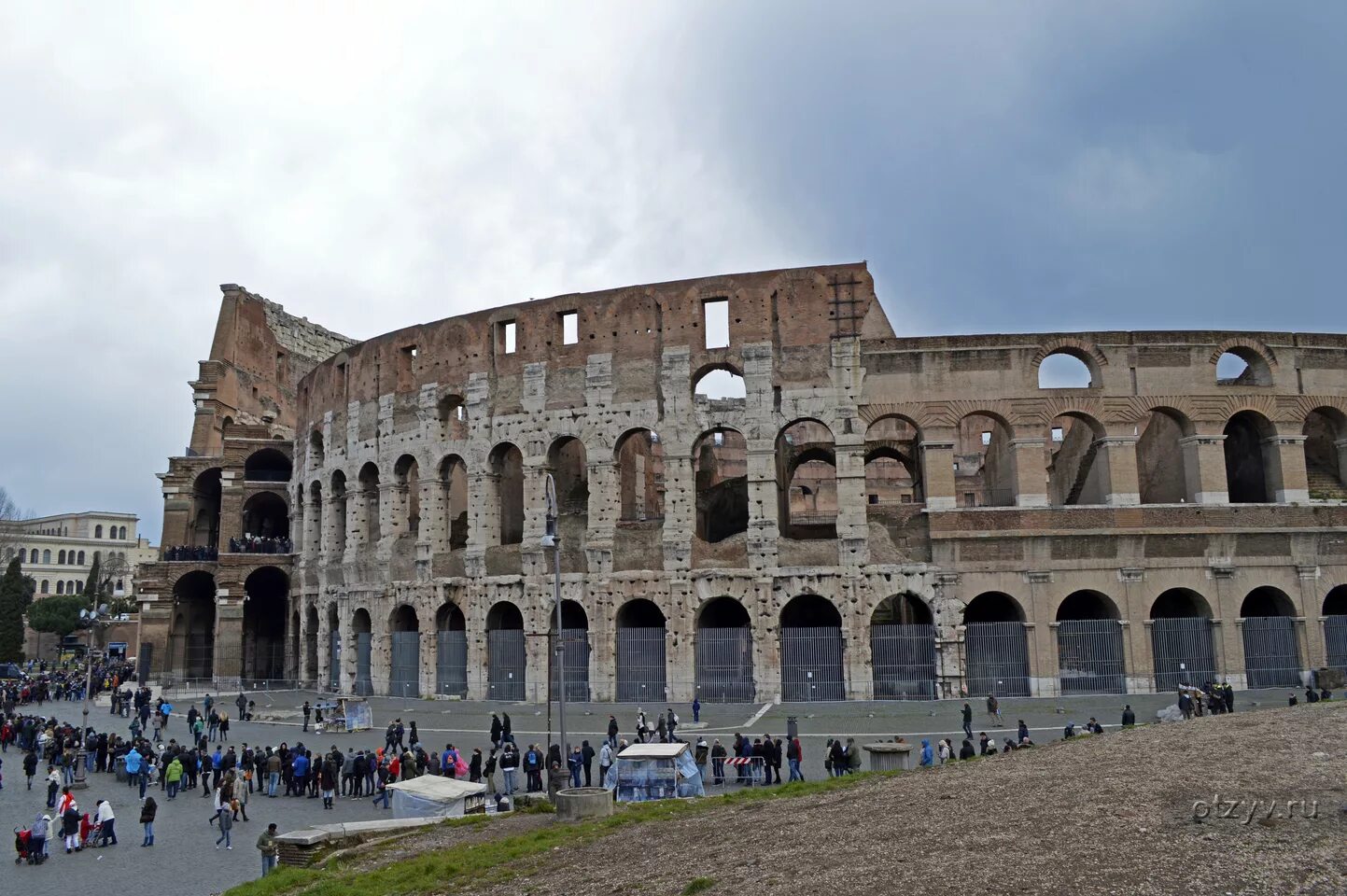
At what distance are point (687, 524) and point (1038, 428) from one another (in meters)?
10.3

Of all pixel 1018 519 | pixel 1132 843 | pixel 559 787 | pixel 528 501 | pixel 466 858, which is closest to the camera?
pixel 1132 843

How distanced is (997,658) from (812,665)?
5051 mm

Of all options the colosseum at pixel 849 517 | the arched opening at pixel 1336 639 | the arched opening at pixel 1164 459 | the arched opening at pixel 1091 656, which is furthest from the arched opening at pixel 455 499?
the arched opening at pixel 1336 639

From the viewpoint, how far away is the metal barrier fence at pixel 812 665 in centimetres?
A: 2722

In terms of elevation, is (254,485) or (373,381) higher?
(373,381)

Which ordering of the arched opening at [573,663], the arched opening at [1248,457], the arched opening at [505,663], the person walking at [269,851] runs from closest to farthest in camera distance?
1. the person walking at [269,851]
2. the arched opening at [1248,457]
3. the arched opening at [573,663]
4. the arched opening at [505,663]

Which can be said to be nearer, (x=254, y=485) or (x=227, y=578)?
(x=227, y=578)

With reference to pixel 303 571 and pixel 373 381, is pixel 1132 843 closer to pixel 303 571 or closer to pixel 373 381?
pixel 373 381

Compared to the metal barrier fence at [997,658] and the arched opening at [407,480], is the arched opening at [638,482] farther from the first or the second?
the metal barrier fence at [997,658]

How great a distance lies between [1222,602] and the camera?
89.6 ft

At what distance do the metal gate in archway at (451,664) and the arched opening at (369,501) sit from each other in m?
5.86

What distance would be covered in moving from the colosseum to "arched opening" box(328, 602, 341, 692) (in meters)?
3.20

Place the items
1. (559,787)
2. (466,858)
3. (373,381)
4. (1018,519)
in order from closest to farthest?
(466,858) < (559,787) < (1018,519) < (373,381)

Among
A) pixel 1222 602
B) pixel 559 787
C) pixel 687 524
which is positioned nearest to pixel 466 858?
pixel 559 787
